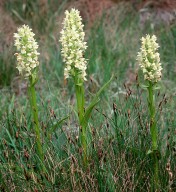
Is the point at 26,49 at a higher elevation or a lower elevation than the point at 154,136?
higher

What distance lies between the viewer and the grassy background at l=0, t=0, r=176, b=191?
377 centimetres

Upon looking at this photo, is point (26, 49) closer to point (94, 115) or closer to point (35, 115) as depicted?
point (35, 115)

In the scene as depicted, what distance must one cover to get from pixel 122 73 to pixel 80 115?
3531mm

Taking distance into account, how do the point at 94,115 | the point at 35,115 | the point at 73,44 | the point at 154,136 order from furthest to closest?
the point at 94,115 < the point at 35,115 < the point at 154,136 < the point at 73,44

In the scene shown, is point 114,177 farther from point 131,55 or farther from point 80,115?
point 131,55

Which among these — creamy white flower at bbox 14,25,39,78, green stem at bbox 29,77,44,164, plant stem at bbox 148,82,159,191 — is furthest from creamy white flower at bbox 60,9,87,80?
plant stem at bbox 148,82,159,191

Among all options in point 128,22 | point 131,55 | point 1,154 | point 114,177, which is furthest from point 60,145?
point 128,22

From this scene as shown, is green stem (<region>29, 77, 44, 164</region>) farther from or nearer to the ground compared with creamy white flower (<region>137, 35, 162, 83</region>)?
nearer to the ground

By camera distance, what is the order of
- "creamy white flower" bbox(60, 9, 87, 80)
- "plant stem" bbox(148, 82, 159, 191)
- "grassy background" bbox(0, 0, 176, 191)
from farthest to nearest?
1. "grassy background" bbox(0, 0, 176, 191)
2. "plant stem" bbox(148, 82, 159, 191)
3. "creamy white flower" bbox(60, 9, 87, 80)

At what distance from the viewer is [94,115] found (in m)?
5.12

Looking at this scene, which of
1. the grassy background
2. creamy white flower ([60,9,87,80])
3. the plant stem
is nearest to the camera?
creamy white flower ([60,9,87,80])

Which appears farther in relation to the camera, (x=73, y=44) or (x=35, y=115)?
(x=35, y=115)

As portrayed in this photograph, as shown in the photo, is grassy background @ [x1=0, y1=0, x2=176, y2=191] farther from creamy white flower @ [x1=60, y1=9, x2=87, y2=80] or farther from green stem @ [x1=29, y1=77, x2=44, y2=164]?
creamy white flower @ [x1=60, y1=9, x2=87, y2=80]

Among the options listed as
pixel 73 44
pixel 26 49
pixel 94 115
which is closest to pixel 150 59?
pixel 73 44
